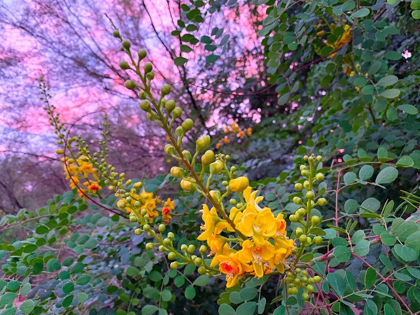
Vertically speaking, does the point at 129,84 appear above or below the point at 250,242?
above

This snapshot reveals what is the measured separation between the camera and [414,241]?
0.53 metres

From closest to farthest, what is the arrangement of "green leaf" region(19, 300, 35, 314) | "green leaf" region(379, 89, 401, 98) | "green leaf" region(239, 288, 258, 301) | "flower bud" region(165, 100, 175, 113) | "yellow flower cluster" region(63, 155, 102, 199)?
1. "flower bud" region(165, 100, 175, 113)
2. "green leaf" region(239, 288, 258, 301)
3. "green leaf" region(19, 300, 35, 314)
4. "green leaf" region(379, 89, 401, 98)
5. "yellow flower cluster" region(63, 155, 102, 199)

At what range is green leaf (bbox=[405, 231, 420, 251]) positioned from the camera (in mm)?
524

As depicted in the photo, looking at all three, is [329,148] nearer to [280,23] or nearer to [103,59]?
[280,23]

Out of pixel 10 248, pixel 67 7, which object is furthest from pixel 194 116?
pixel 10 248

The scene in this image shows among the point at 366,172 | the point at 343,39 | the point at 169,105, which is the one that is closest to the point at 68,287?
the point at 169,105

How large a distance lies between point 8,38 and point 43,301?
179 centimetres

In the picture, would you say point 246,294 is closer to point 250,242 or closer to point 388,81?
point 250,242

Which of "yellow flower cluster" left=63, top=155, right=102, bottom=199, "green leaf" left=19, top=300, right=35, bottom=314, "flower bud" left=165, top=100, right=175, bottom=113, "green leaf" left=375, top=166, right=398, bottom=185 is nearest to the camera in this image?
"flower bud" left=165, top=100, right=175, bottom=113

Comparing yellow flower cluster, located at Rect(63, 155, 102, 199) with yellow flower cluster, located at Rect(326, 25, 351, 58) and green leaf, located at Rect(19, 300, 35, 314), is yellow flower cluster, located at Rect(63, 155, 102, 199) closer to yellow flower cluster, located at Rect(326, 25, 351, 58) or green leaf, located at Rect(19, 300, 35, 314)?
green leaf, located at Rect(19, 300, 35, 314)

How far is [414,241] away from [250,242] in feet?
1.03

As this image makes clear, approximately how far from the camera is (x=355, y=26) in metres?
1.15

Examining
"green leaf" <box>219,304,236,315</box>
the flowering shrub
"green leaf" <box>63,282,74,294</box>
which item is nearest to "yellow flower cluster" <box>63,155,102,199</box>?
the flowering shrub

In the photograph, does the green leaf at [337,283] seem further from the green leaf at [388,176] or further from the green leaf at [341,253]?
the green leaf at [388,176]
